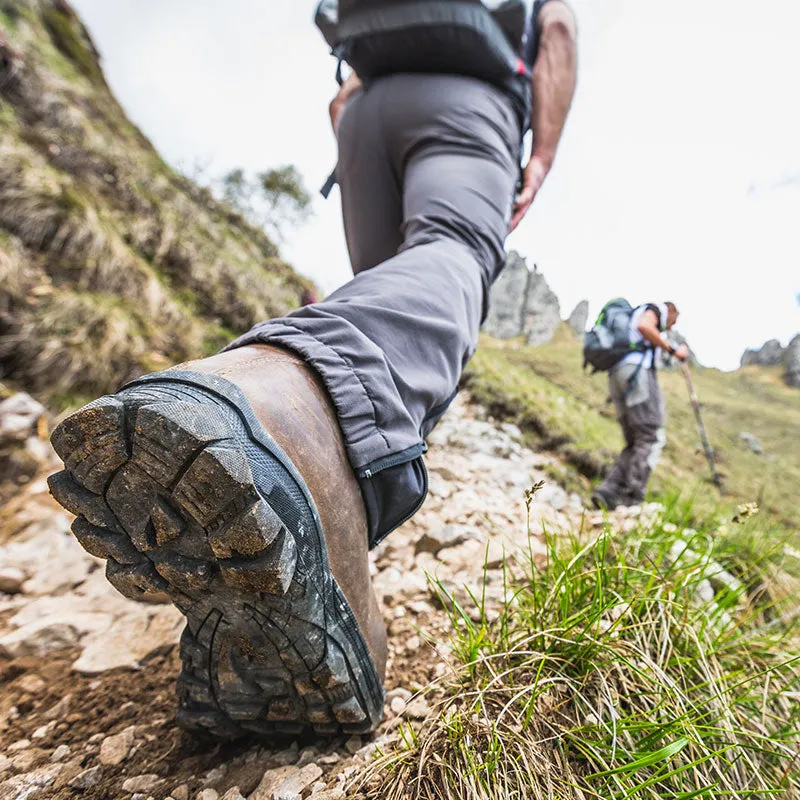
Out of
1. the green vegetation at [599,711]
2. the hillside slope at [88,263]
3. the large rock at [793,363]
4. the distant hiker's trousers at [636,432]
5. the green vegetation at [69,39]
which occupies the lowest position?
the green vegetation at [599,711]

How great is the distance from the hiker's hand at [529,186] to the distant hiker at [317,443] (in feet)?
0.78

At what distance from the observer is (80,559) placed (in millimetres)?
1541

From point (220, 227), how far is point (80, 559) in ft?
28.8

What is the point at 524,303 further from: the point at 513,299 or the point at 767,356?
the point at 767,356

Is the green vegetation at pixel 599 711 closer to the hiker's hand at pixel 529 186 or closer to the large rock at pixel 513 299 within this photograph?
the hiker's hand at pixel 529 186

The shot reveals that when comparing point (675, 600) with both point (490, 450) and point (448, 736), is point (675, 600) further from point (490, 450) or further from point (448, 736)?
point (490, 450)

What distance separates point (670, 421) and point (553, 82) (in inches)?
648

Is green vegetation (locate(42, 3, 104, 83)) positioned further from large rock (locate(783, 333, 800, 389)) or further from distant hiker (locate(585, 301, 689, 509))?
large rock (locate(783, 333, 800, 389))

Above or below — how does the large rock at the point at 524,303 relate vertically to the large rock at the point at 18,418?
above

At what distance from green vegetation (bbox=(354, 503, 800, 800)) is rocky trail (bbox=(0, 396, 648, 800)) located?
10cm

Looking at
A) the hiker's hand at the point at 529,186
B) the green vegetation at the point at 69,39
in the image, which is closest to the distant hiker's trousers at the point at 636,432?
the hiker's hand at the point at 529,186

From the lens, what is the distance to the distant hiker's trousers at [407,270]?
2.54 ft

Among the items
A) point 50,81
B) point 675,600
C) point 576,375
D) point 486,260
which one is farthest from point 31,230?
point 576,375

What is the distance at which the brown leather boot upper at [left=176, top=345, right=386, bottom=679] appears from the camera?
65 centimetres
